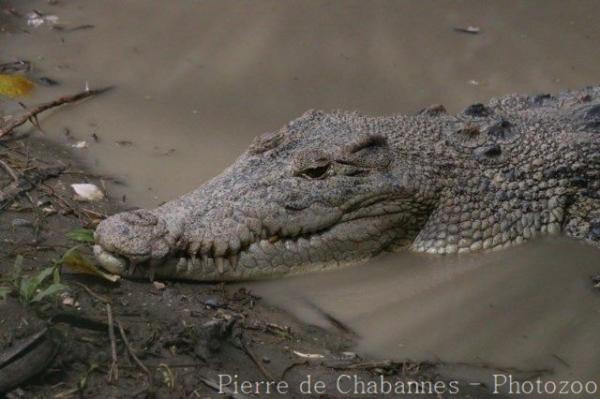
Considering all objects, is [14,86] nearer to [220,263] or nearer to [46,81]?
[46,81]

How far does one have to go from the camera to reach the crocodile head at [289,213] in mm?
3883

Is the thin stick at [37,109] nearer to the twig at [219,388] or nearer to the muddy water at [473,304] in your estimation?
the muddy water at [473,304]

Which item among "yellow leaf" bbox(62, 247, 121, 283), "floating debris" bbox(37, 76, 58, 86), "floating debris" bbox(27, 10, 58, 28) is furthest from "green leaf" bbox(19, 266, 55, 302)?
"floating debris" bbox(27, 10, 58, 28)

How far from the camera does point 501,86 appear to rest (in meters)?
6.50

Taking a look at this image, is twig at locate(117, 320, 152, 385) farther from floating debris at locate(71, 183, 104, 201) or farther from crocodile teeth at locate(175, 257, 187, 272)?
floating debris at locate(71, 183, 104, 201)

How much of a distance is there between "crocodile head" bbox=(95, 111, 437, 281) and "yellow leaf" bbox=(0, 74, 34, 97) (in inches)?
81.8

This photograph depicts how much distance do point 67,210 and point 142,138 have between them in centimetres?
113

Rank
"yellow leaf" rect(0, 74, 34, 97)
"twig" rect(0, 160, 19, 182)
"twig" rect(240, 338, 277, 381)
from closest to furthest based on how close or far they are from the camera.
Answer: "twig" rect(240, 338, 277, 381)
"twig" rect(0, 160, 19, 182)
"yellow leaf" rect(0, 74, 34, 97)

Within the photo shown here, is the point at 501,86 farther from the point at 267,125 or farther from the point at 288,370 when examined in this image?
the point at 288,370

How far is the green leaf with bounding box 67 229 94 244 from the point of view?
405 cm

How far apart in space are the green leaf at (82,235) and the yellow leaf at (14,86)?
6.43 feet

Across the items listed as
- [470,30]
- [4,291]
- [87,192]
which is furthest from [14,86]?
[470,30]

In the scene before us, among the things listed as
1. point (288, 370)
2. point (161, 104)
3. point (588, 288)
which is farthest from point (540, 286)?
Result: point (161, 104)

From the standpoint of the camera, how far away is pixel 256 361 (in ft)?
11.6
